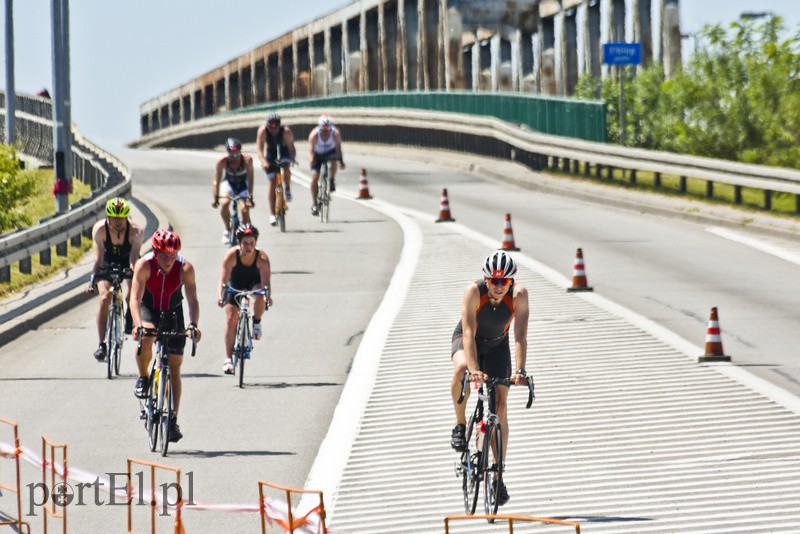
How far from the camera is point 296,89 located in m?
90.2

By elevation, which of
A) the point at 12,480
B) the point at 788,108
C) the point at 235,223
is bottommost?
the point at 12,480

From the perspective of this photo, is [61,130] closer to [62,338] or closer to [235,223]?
[235,223]

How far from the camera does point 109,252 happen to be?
15.3 metres

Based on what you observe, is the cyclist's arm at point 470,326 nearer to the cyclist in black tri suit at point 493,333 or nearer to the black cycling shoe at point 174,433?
the cyclist in black tri suit at point 493,333

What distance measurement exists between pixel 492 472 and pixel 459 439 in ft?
1.92

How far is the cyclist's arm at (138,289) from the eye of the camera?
1205 centimetres

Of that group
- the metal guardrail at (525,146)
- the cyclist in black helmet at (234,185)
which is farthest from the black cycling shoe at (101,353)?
the metal guardrail at (525,146)

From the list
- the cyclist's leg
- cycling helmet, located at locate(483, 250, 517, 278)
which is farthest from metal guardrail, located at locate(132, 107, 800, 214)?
cycling helmet, located at locate(483, 250, 517, 278)

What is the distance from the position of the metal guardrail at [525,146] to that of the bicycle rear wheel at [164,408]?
15544 mm

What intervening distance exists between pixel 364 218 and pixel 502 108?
14.8 meters

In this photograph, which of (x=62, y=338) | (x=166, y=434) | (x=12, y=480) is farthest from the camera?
(x=62, y=338)

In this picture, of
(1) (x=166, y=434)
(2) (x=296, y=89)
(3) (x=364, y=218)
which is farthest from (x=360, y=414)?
(2) (x=296, y=89)

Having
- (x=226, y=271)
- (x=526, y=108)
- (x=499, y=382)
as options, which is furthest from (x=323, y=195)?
(x=499, y=382)

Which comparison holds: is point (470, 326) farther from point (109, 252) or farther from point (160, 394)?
point (109, 252)
